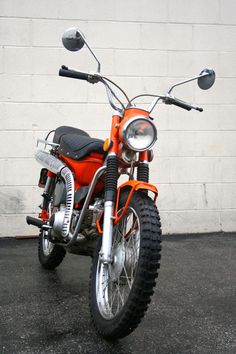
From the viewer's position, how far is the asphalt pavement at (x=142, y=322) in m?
2.38

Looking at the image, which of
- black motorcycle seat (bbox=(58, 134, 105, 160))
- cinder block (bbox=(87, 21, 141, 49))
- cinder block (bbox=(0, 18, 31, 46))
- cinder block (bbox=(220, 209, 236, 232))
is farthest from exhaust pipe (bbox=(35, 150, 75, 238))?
cinder block (bbox=(220, 209, 236, 232))

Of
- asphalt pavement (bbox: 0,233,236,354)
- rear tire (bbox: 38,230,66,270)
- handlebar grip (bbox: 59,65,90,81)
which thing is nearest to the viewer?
asphalt pavement (bbox: 0,233,236,354)

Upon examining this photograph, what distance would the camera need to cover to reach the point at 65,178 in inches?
124

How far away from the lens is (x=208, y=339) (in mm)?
2471

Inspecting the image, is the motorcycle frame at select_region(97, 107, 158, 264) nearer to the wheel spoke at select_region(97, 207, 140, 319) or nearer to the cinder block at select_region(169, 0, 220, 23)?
the wheel spoke at select_region(97, 207, 140, 319)

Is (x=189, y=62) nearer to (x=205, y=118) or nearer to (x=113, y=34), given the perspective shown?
(x=205, y=118)

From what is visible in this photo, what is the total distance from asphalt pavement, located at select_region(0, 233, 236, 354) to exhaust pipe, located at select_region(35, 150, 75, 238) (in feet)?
1.74

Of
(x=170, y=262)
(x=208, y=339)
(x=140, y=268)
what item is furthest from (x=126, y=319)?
(x=170, y=262)

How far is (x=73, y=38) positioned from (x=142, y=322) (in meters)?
1.72

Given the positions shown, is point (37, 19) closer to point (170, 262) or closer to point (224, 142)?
point (224, 142)

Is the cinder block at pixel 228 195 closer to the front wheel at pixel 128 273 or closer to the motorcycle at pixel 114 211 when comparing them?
the motorcycle at pixel 114 211

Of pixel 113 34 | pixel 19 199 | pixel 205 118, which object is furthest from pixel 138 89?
pixel 19 199

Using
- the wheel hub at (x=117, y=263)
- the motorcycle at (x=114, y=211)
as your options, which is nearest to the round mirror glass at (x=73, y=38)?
the motorcycle at (x=114, y=211)

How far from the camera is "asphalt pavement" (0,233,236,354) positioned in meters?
2.38
